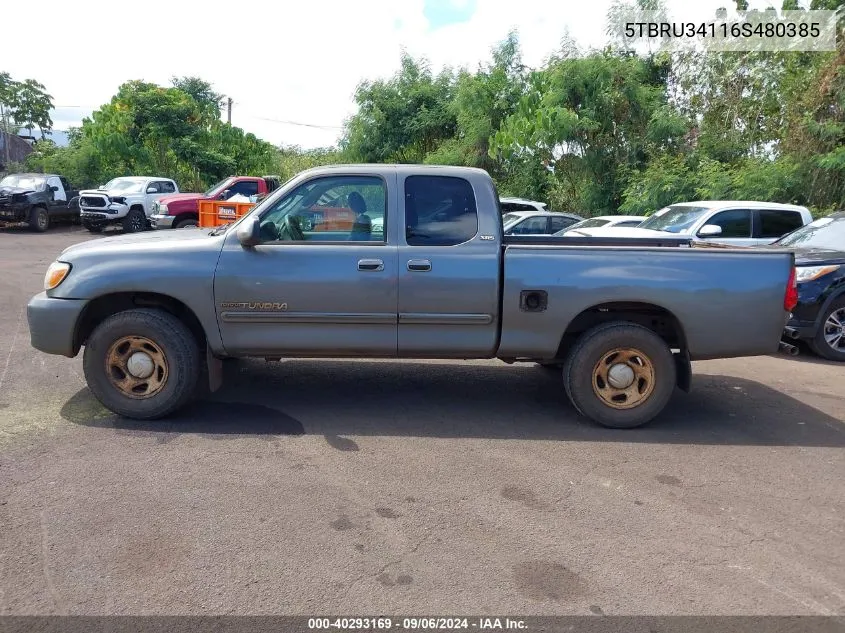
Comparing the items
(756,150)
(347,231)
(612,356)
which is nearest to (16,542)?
(347,231)

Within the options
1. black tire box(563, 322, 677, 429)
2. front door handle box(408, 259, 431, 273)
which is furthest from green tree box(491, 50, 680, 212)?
front door handle box(408, 259, 431, 273)

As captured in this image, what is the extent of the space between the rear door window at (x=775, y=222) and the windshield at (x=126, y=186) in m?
18.4

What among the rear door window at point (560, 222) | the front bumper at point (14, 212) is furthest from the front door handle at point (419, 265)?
the front bumper at point (14, 212)

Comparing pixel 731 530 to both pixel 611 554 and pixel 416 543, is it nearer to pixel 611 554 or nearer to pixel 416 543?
pixel 611 554

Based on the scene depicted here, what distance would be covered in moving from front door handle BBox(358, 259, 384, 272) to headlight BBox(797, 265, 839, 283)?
5239mm

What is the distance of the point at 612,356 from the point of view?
5500 mm

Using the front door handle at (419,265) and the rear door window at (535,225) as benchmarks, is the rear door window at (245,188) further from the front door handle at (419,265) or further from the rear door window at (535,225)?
the front door handle at (419,265)

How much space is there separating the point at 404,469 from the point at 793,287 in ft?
10.5

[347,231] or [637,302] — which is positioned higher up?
[347,231]

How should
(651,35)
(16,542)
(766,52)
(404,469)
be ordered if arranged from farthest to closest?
(651,35) < (766,52) < (404,469) < (16,542)

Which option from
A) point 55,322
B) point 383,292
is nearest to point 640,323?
point 383,292

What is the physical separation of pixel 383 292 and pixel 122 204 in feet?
63.5

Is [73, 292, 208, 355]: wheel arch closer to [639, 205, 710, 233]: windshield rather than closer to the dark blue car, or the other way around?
the dark blue car

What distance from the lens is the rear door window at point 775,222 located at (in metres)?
11.0
